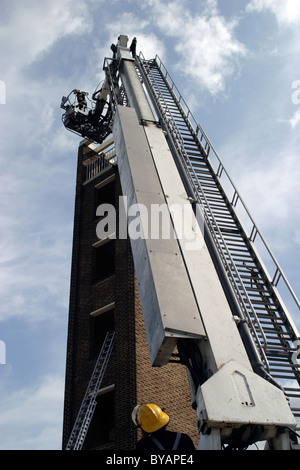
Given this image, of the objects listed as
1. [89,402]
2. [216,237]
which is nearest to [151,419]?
[216,237]

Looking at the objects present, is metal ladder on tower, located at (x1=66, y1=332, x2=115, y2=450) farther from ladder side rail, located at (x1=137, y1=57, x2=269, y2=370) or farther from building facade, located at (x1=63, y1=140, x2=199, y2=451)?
ladder side rail, located at (x1=137, y1=57, x2=269, y2=370)

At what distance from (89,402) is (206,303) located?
424 inches

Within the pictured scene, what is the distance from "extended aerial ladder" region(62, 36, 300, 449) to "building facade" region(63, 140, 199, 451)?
7.38 meters

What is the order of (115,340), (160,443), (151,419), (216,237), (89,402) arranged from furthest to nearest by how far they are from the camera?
(115,340), (89,402), (216,237), (151,419), (160,443)

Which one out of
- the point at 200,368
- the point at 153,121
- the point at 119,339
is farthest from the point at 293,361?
the point at 119,339

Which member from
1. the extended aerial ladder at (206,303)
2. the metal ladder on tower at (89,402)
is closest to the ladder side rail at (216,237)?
the extended aerial ladder at (206,303)

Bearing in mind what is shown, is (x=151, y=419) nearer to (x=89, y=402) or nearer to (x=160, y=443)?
(x=160, y=443)

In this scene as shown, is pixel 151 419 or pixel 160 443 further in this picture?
pixel 151 419

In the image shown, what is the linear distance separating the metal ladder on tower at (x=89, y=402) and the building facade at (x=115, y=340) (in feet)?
0.75

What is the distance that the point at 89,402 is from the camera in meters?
14.2

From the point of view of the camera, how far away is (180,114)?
10539 mm

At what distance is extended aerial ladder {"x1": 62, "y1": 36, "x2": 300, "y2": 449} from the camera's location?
3766 millimetres

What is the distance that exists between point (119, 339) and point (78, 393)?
2263mm

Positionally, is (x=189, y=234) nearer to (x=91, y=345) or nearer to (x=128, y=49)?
(x=128, y=49)
